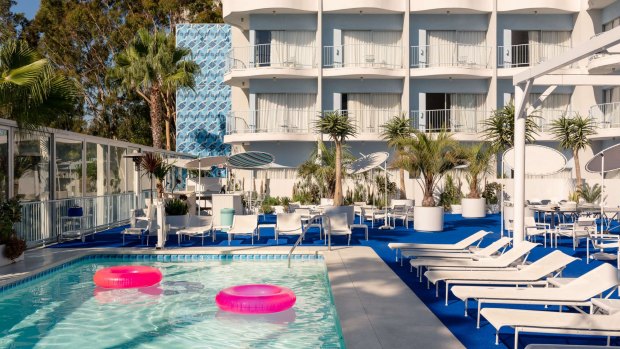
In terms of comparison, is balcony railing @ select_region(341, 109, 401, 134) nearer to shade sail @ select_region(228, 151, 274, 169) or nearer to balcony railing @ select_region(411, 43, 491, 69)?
balcony railing @ select_region(411, 43, 491, 69)

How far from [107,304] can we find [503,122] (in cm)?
1772

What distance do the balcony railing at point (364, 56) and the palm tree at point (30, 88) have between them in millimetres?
20188

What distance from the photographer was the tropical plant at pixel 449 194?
2597 cm

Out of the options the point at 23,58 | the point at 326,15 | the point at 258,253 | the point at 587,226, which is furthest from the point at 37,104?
the point at 326,15

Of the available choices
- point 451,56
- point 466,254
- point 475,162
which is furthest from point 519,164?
point 451,56

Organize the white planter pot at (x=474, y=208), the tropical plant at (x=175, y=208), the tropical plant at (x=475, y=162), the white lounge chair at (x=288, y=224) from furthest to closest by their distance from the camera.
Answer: the tropical plant at (x=475, y=162) < the white planter pot at (x=474, y=208) < the tropical plant at (x=175, y=208) < the white lounge chair at (x=288, y=224)

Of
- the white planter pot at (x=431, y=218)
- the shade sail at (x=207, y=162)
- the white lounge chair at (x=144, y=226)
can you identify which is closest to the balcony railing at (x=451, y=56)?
the white planter pot at (x=431, y=218)

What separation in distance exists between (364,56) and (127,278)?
22944mm

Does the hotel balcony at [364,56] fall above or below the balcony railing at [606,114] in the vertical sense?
above

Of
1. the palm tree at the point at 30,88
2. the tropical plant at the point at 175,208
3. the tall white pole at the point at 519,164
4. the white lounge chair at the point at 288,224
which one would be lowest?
the white lounge chair at the point at 288,224

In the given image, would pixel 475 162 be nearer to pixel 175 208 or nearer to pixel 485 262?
pixel 175 208

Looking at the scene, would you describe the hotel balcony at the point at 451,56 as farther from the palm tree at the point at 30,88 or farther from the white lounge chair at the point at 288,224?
the palm tree at the point at 30,88

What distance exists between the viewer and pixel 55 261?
37.4ft

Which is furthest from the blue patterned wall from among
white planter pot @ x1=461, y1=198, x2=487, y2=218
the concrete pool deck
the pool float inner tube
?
the pool float inner tube
